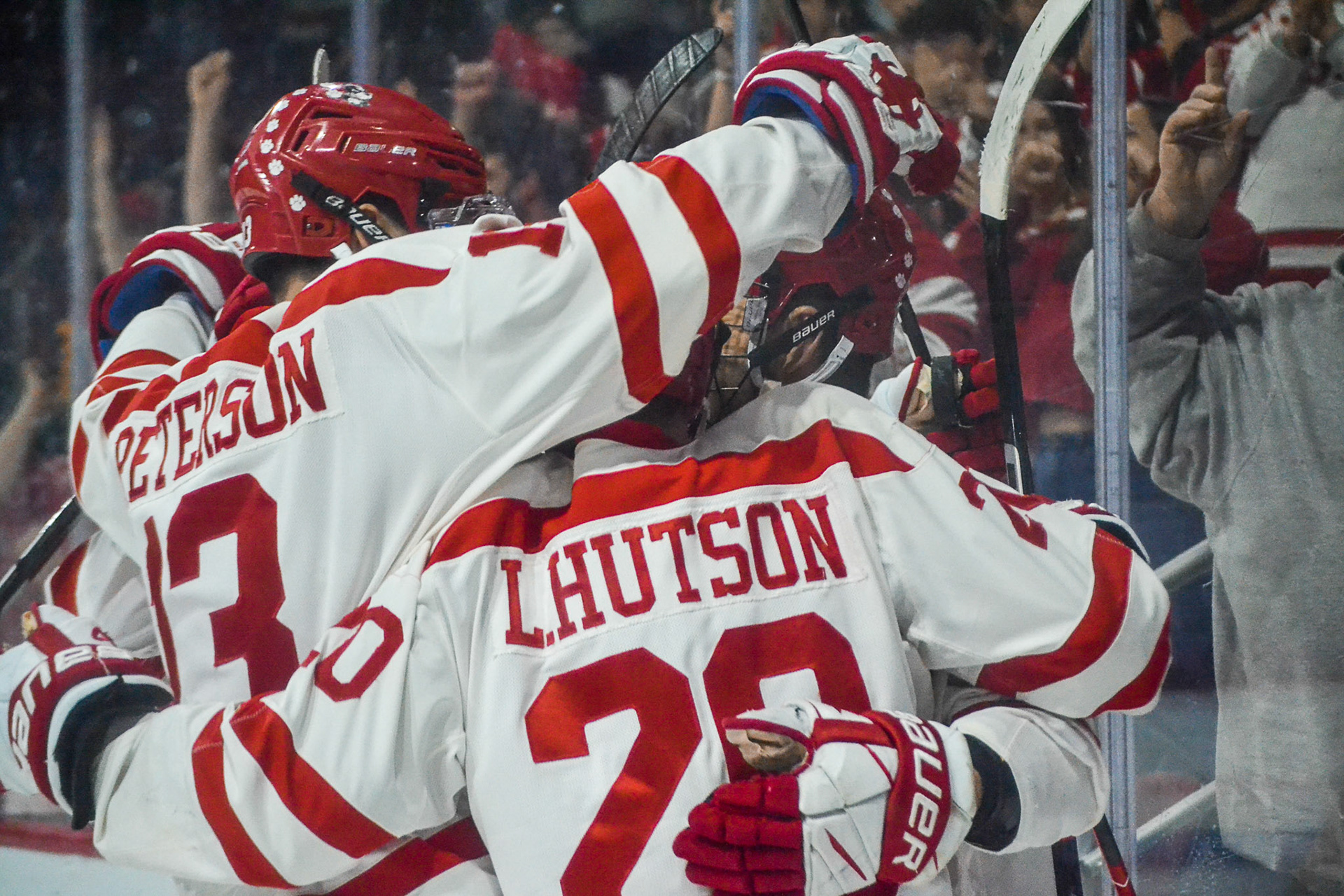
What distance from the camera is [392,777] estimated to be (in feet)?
3.08

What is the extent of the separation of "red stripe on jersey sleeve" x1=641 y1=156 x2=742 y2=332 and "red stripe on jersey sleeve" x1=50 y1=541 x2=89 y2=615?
2.82 ft

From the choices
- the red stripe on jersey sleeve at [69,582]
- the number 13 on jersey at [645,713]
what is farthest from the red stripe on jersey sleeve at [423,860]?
the red stripe on jersey sleeve at [69,582]

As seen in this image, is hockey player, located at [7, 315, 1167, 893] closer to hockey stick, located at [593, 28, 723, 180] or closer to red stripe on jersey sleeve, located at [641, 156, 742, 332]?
red stripe on jersey sleeve, located at [641, 156, 742, 332]

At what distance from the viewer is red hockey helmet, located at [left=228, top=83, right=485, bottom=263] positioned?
1219mm

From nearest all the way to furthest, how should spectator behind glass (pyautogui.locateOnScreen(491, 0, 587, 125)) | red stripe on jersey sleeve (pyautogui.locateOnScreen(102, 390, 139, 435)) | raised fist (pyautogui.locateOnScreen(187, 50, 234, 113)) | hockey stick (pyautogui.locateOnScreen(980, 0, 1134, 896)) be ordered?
red stripe on jersey sleeve (pyautogui.locateOnScreen(102, 390, 139, 435)) < hockey stick (pyautogui.locateOnScreen(980, 0, 1134, 896)) < spectator behind glass (pyautogui.locateOnScreen(491, 0, 587, 125)) < raised fist (pyautogui.locateOnScreen(187, 50, 234, 113))

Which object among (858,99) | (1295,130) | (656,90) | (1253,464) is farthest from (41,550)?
(1295,130)

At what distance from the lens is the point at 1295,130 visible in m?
1.31

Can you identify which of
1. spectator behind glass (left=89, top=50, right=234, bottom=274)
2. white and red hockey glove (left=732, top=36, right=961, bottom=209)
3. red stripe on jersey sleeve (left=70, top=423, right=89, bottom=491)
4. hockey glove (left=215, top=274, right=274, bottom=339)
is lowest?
red stripe on jersey sleeve (left=70, top=423, right=89, bottom=491)

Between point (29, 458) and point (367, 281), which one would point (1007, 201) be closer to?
point (367, 281)

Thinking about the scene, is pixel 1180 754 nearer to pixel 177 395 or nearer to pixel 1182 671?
pixel 1182 671

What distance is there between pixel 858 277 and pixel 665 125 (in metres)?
0.46

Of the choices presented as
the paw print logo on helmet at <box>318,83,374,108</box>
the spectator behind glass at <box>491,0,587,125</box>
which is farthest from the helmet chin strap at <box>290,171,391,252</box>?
the spectator behind glass at <box>491,0,587,125</box>

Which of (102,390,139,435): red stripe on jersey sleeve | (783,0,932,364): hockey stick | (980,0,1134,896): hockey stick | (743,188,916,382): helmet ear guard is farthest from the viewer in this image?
(783,0,932,364): hockey stick

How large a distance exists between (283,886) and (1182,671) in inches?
40.0
